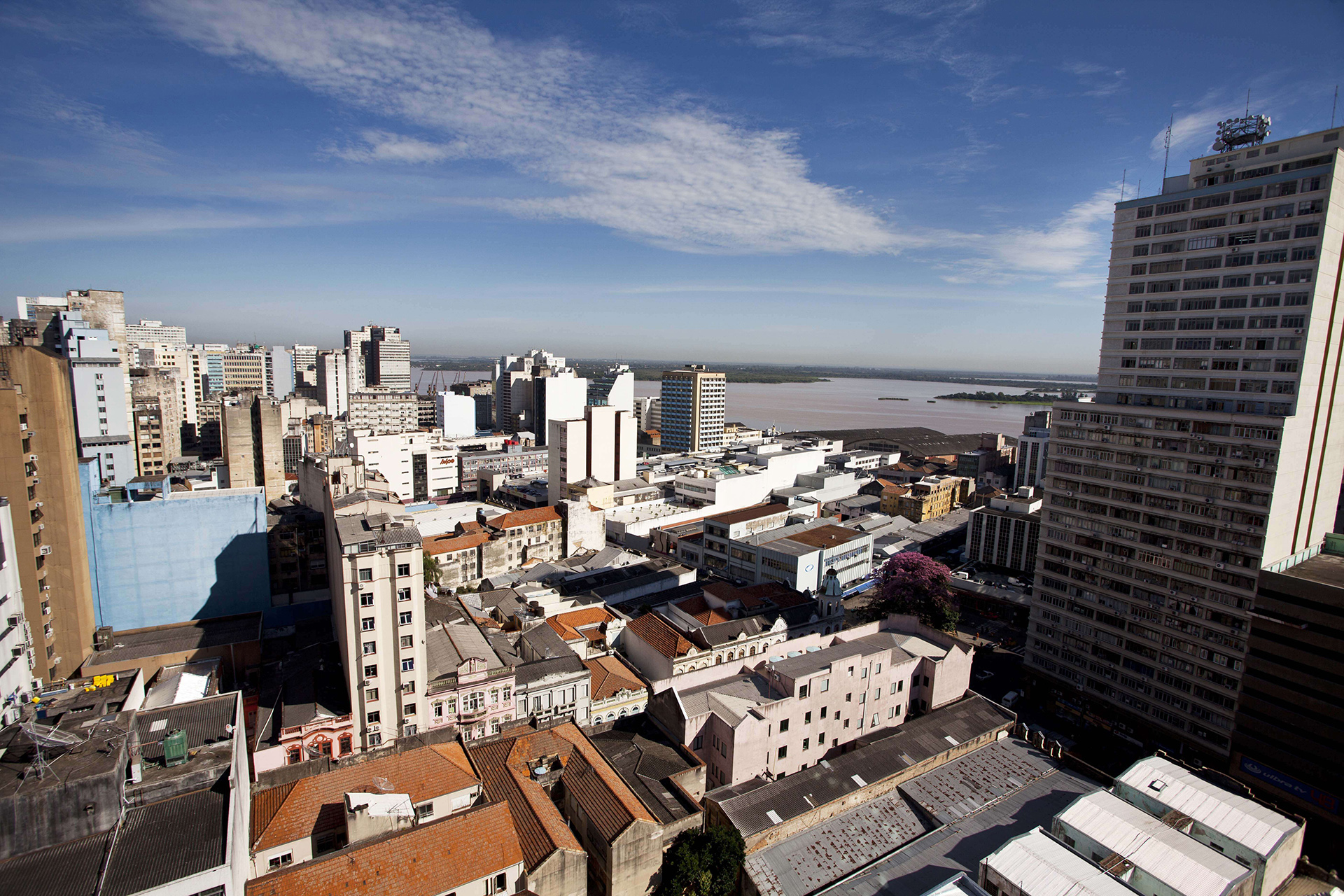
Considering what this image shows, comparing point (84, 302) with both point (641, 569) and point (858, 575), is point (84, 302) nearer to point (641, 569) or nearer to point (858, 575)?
point (641, 569)

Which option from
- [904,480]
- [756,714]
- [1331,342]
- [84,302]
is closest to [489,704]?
[756,714]

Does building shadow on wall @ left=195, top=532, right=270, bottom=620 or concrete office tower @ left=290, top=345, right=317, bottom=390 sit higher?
concrete office tower @ left=290, top=345, right=317, bottom=390

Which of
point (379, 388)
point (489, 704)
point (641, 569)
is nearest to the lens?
point (489, 704)

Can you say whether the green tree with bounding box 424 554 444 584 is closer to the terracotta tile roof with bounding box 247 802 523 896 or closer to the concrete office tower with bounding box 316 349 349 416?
the terracotta tile roof with bounding box 247 802 523 896

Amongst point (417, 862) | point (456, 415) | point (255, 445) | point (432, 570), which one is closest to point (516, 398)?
point (456, 415)

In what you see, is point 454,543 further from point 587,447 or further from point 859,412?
point 859,412

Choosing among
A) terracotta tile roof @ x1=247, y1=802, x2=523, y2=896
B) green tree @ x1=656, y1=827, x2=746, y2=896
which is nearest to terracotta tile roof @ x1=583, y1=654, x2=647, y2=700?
green tree @ x1=656, y1=827, x2=746, y2=896

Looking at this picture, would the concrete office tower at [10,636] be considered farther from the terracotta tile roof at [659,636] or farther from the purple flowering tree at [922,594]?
the purple flowering tree at [922,594]
